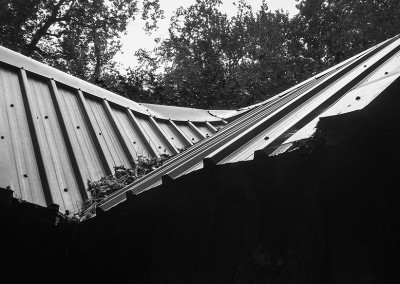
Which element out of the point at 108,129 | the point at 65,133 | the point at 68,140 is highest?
the point at 108,129

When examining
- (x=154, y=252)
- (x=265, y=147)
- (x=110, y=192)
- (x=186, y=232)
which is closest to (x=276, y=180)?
(x=265, y=147)

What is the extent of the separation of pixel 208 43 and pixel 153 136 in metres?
28.9

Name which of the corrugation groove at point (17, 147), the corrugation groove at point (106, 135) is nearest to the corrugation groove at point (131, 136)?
the corrugation groove at point (106, 135)

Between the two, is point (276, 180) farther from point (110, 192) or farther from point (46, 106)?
point (46, 106)

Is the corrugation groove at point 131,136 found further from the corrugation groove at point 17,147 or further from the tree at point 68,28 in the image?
the tree at point 68,28

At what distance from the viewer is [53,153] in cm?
464

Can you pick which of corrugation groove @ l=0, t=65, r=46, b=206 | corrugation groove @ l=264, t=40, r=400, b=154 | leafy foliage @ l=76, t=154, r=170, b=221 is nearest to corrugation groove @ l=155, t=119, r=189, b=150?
leafy foliage @ l=76, t=154, r=170, b=221

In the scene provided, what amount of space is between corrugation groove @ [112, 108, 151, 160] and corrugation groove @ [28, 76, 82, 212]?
97 cm

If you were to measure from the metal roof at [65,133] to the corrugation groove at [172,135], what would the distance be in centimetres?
2

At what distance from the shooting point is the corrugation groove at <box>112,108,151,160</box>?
5772 mm

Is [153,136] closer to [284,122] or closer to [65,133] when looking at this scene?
[65,133]

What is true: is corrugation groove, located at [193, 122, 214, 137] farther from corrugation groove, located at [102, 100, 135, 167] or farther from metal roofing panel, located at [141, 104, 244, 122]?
corrugation groove, located at [102, 100, 135, 167]

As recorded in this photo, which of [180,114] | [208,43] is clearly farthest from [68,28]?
[180,114]

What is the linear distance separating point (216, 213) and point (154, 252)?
77 cm
